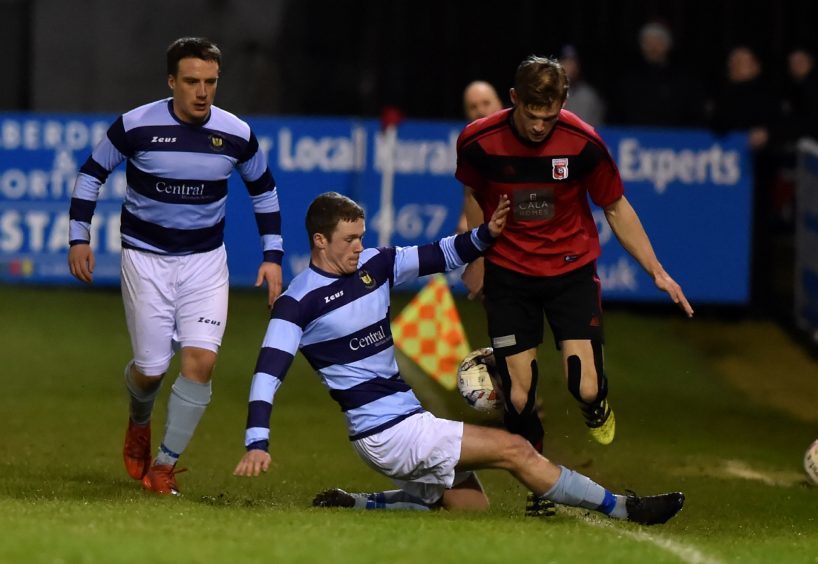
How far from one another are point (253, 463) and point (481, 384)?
2.02 meters

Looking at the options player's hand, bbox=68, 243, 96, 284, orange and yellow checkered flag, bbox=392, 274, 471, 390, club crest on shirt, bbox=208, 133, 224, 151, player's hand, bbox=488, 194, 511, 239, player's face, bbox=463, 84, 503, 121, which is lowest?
orange and yellow checkered flag, bbox=392, 274, 471, 390

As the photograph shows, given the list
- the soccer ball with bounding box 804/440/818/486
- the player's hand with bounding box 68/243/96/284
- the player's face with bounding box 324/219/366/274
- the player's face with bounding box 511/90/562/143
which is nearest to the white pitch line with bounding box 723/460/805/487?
the soccer ball with bounding box 804/440/818/486

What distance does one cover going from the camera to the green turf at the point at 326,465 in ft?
22.0

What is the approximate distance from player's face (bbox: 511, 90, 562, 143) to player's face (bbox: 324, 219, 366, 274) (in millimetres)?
995

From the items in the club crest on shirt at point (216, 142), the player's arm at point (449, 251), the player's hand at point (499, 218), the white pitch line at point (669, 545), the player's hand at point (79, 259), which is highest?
the club crest on shirt at point (216, 142)

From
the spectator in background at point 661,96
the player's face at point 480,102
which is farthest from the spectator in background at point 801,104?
the player's face at point 480,102

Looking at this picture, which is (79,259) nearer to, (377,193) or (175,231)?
(175,231)

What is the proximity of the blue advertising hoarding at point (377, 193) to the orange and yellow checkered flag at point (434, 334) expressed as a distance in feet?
10.9

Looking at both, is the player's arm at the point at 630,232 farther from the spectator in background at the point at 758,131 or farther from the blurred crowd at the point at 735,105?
the spectator in background at the point at 758,131

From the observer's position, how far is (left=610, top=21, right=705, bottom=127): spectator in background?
1666 cm

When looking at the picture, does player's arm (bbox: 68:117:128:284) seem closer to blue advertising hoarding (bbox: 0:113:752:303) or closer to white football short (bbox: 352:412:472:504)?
white football short (bbox: 352:412:472:504)

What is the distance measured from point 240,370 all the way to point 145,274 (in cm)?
467

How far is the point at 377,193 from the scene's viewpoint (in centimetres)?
1597

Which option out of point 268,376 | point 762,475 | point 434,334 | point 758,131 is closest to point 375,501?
point 268,376
